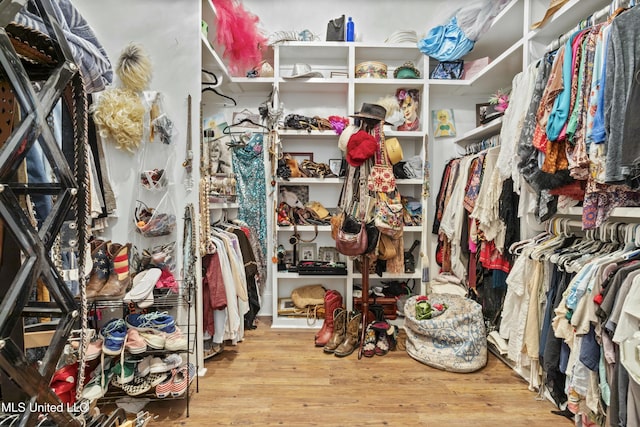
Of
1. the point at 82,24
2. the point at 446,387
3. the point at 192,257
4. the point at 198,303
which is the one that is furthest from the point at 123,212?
the point at 446,387

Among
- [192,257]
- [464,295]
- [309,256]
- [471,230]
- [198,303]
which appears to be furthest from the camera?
[309,256]

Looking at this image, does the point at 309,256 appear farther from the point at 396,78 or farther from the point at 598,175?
the point at 598,175

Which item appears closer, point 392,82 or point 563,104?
point 563,104

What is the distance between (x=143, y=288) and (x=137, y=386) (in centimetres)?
47

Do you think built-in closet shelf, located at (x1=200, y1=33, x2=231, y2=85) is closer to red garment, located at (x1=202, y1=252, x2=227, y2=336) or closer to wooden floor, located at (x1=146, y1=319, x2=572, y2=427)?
red garment, located at (x1=202, y1=252, x2=227, y2=336)

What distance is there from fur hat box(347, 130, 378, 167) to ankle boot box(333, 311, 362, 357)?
1.20 meters

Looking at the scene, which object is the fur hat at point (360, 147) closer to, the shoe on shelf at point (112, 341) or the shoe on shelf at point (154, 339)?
the shoe on shelf at point (154, 339)

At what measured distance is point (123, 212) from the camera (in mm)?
1990

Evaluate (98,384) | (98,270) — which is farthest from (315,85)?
(98,384)

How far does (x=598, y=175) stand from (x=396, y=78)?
197 centimetres

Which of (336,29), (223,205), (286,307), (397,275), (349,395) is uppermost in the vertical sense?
(336,29)

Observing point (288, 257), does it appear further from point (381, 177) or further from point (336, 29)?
point (336, 29)

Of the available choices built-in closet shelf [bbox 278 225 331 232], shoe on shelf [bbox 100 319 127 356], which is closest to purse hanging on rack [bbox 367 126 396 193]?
built-in closet shelf [bbox 278 225 331 232]

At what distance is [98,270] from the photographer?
64.5 inches
